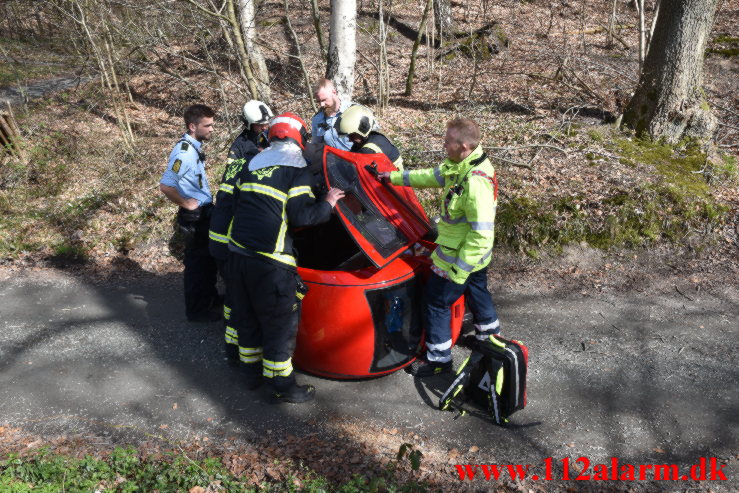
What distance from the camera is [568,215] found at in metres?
6.34

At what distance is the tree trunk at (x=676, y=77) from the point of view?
7.28 metres

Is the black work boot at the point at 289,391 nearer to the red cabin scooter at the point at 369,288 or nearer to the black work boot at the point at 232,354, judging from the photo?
the red cabin scooter at the point at 369,288

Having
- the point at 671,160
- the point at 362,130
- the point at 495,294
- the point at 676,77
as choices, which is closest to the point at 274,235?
the point at 362,130

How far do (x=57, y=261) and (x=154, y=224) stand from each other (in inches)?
50.6

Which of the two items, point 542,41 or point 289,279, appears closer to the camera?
point 289,279

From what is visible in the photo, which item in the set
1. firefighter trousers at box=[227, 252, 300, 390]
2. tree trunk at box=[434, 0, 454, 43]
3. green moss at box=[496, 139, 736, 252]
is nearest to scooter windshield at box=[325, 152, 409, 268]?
firefighter trousers at box=[227, 252, 300, 390]

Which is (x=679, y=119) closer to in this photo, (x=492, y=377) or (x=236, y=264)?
(x=492, y=377)

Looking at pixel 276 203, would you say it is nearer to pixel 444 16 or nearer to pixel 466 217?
pixel 466 217

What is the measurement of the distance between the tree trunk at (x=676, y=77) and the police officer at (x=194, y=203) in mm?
6539

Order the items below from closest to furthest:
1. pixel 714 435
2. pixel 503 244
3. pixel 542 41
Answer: pixel 714 435 → pixel 503 244 → pixel 542 41

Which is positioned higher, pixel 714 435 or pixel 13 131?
pixel 13 131

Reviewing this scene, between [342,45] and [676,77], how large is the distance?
500cm

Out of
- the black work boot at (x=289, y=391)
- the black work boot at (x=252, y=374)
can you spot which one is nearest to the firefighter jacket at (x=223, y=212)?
the black work boot at (x=252, y=374)

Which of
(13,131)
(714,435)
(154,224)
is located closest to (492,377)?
(714,435)
